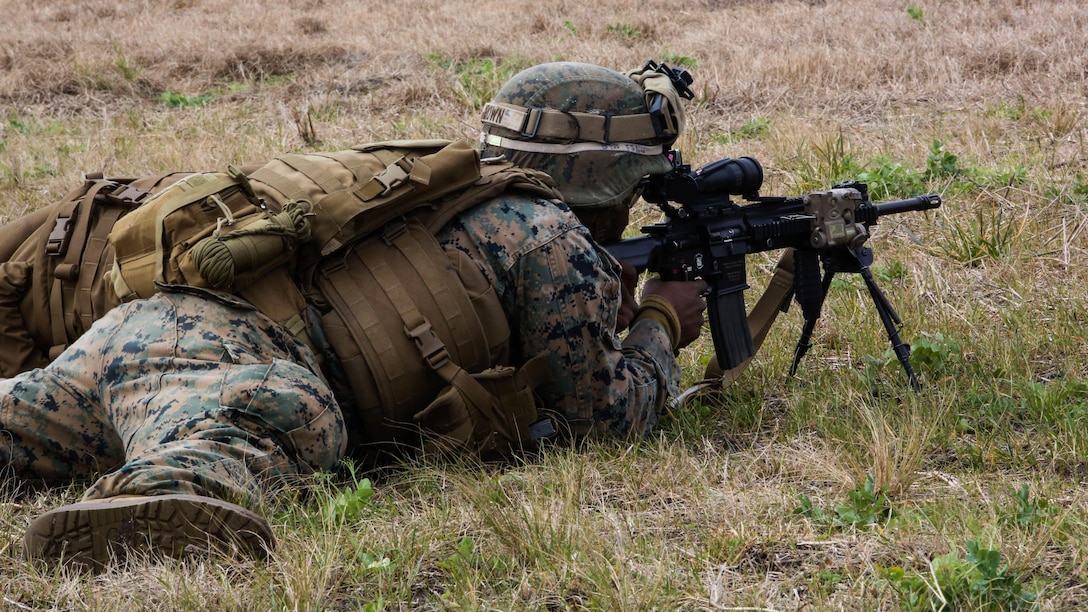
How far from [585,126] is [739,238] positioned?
2.51 feet

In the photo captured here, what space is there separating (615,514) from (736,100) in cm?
626

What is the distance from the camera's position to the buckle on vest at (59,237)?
3.68m

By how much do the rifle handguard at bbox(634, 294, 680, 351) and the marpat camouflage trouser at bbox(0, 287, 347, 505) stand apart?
136 centimetres

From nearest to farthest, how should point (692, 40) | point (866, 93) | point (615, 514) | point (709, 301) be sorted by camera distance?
point (615, 514), point (709, 301), point (866, 93), point (692, 40)

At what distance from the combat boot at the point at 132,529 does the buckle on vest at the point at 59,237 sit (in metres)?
1.55

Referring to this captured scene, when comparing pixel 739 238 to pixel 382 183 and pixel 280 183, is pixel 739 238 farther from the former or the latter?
pixel 280 183

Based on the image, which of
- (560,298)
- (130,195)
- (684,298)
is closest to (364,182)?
(560,298)

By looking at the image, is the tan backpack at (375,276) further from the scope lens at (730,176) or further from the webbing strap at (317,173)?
the scope lens at (730,176)

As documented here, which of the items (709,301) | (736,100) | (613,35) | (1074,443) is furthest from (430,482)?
(613,35)

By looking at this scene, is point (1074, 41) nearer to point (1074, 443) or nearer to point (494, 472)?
point (1074, 443)

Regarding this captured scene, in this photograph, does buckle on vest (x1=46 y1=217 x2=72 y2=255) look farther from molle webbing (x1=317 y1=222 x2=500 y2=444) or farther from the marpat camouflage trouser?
molle webbing (x1=317 y1=222 x2=500 y2=444)

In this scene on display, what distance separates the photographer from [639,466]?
3182 millimetres

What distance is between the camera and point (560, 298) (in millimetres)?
3340

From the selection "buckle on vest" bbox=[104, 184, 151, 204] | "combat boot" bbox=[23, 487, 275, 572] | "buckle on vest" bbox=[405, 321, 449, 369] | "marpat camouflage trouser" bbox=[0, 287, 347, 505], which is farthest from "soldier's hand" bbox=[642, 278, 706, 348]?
"combat boot" bbox=[23, 487, 275, 572]
